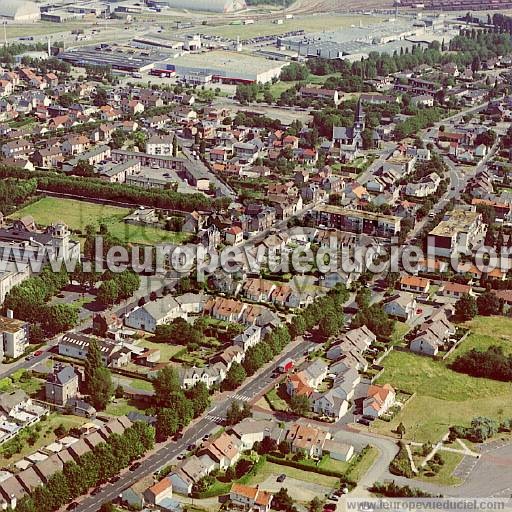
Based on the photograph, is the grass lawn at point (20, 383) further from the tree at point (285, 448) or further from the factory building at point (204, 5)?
the factory building at point (204, 5)

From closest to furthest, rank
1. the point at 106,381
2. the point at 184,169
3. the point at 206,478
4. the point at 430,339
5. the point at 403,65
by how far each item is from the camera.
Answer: the point at 206,478, the point at 106,381, the point at 430,339, the point at 184,169, the point at 403,65

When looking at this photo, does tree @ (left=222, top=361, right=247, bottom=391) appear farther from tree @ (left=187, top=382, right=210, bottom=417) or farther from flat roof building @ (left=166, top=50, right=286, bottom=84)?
flat roof building @ (left=166, top=50, right=286, bottom=84)

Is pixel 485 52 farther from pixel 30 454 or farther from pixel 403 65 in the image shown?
pixel 30 454

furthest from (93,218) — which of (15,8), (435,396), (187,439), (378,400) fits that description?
(15,8)

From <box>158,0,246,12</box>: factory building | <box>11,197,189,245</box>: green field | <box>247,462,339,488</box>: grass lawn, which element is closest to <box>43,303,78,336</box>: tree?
<box>11,197,189,245</box>: green field

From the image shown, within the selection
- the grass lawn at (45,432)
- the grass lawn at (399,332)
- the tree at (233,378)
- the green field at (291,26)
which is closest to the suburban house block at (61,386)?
the grass lawn at (45,432)

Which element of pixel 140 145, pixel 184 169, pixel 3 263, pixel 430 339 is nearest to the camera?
pixel 430 339

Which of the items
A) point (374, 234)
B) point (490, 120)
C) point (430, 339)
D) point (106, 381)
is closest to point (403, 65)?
point (490, 120)
